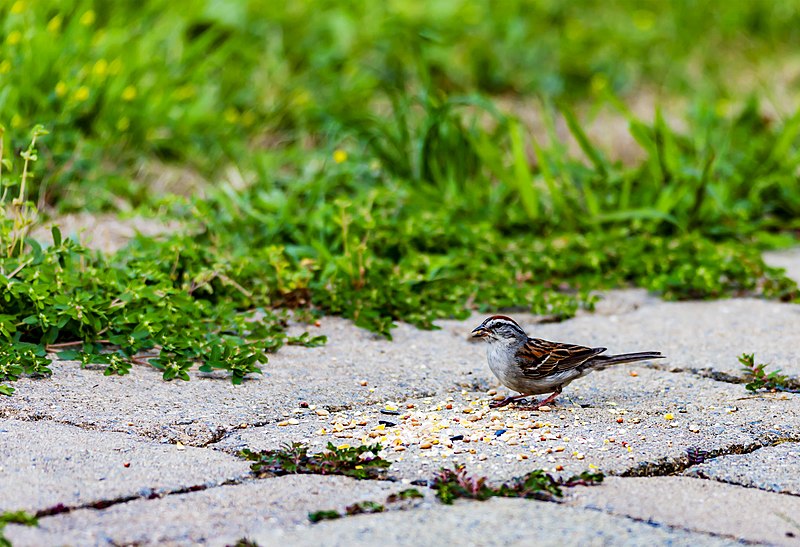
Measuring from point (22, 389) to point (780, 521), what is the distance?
244 cm

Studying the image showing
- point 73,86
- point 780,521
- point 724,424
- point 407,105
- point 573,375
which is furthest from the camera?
point 407,105

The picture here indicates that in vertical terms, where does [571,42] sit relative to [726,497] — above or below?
above

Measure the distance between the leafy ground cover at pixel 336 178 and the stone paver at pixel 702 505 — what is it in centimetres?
159

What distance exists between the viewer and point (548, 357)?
4031 mm

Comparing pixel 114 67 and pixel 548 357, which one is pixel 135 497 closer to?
pixel 548 357

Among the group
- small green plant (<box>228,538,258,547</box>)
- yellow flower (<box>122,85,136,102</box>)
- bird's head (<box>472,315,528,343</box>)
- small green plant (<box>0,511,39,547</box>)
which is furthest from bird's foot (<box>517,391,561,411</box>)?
yellow flower (<box>122,85,136,102</box>)

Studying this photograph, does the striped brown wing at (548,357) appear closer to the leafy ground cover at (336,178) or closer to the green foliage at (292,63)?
the leafy ground cover at (336,178)

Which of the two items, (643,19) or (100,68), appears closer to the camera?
(100,68)

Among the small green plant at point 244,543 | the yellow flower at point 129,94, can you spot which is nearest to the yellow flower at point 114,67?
the yellow flower at point 129,94

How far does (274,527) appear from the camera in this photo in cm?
280

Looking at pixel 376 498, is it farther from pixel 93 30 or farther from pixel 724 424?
pixel 93 30

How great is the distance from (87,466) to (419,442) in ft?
3.27

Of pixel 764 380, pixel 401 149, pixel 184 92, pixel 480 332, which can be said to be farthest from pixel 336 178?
pixel 764 380

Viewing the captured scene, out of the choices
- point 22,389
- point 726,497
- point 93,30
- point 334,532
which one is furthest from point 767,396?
point 93,30
